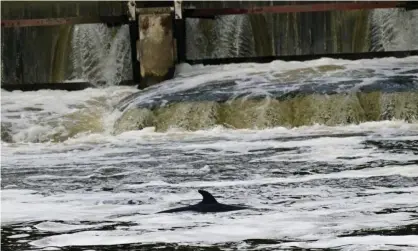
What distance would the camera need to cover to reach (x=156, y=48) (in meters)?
16.4

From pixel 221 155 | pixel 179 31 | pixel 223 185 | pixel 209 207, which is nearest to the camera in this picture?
pixel 209 207

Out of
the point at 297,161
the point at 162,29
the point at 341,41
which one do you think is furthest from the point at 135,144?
the point at 341,41

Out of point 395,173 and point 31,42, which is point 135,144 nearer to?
point 395,173

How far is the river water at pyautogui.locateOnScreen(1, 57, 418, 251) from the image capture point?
6.07 metres

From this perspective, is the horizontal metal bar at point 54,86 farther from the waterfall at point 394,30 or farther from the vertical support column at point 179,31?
the waterfall at point 394,30

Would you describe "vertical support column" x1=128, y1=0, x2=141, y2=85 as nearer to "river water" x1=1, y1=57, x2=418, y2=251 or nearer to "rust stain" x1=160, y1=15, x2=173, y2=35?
"rust stain" x1=160, y1=15, x2=173, y2=35

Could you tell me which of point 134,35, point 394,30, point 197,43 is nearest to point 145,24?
point 134,35

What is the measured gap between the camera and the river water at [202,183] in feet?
19.9

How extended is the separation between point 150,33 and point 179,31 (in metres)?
0.79

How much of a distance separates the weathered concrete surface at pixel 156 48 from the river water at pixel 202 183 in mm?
1132

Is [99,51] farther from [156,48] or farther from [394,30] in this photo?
[394,30]

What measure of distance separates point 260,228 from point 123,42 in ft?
37.4

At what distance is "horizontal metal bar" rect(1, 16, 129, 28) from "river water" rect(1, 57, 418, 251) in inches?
91.5

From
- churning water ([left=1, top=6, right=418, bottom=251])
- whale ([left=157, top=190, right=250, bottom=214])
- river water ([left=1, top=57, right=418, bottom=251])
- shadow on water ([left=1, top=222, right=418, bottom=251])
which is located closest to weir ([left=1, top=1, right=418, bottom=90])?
churning water ([left=1, top=6, right=418, bottom=251])
